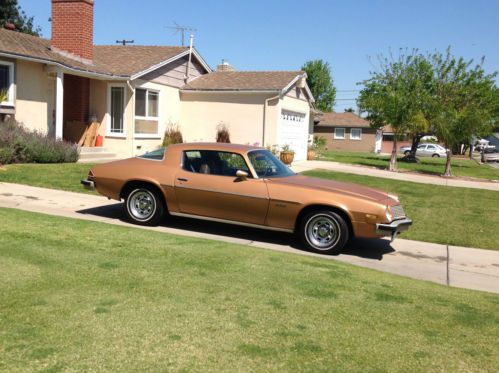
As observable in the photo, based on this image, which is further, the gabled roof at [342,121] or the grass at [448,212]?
the gabled roof at [342,121]

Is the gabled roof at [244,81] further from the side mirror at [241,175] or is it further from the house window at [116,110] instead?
the side mirror at [241,175]

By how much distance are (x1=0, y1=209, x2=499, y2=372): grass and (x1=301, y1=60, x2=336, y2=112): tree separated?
238 ft

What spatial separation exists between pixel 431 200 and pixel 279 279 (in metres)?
9.51

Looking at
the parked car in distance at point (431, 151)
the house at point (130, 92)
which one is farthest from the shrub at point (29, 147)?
the parked car in distance at point (431, 151)

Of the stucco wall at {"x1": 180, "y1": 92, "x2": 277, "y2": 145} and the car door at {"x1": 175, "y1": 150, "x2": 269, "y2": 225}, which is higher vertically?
the stucco wall at {"x1": 180, "y1": 92, "x2": 277, "y2": 145}

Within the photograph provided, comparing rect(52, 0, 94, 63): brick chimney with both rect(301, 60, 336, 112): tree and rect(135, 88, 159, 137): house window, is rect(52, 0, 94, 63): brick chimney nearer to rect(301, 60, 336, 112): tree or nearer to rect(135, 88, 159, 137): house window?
rect(135, 88, 159, 137): house window

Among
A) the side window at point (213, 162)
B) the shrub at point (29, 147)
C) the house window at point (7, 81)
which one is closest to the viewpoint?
the side window at point (213, 162)

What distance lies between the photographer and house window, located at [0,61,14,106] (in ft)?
51.4

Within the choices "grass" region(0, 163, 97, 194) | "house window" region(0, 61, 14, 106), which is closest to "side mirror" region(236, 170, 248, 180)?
"grass" region(0, 163, 97, 194)

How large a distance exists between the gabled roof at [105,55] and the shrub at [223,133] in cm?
343

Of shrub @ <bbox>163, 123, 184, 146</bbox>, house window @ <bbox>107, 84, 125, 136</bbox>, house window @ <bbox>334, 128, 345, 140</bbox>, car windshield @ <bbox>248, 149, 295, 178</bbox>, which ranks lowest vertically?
car windshield @ <bbox>248, 149, 295, 178</bbox>

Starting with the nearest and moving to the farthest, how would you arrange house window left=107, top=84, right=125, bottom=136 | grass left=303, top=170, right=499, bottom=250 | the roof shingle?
1. grass left=303, top=170, right=499, bottom=250
2. the roof shingle
3. house window left=107, top=84, right=125, bottom=136

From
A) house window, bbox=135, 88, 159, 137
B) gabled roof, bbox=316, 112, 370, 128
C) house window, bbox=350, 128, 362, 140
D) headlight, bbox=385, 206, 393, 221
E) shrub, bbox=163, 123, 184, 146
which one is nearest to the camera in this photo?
headlight, bbox=385, 206, 393, 221

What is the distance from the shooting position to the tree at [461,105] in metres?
24.1
